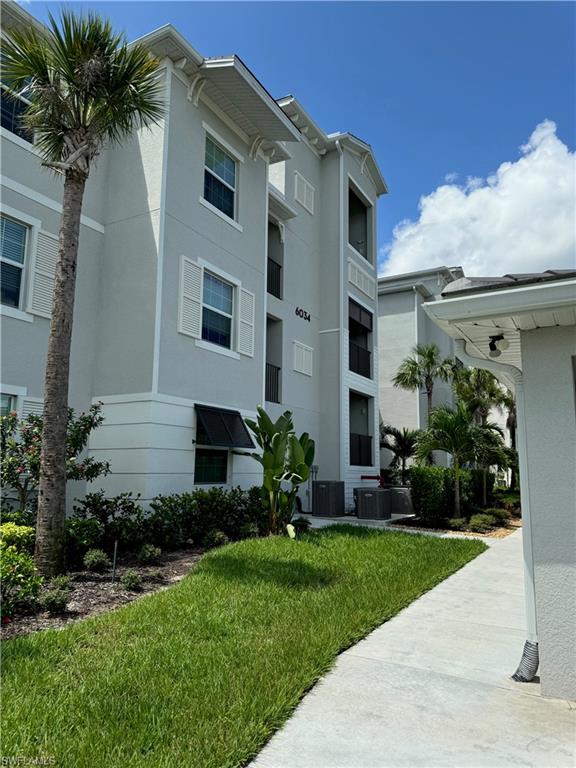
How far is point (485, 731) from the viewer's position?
3.61 m

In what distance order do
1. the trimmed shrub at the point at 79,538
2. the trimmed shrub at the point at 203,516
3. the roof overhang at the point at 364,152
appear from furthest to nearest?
the roof overhang at the point at 364,152
the trimmed shrub at the point at 203,516
the trimmed shrub at the point at 79,538

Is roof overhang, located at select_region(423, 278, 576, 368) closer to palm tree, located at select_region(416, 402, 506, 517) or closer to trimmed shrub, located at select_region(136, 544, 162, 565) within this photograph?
trimmed shrub, located at select_region(136, 544, 162, 565)

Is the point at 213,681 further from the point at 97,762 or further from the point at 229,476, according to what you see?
the point at 229,476

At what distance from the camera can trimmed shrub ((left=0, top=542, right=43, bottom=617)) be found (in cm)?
575

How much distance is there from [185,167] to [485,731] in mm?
11725

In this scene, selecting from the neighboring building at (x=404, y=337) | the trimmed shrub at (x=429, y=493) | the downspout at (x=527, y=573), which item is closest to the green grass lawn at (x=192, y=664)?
the downspout at (x=527, y=573)

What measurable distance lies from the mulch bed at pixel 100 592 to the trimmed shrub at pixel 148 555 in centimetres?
11

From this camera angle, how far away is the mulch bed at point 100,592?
5.60 meters

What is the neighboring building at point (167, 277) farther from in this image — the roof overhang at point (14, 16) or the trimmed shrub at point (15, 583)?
the trimmed shrub at point (15, 583)

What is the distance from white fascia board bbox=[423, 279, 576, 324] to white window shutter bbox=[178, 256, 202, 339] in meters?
7.91

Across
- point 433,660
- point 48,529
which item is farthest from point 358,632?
point 48,529

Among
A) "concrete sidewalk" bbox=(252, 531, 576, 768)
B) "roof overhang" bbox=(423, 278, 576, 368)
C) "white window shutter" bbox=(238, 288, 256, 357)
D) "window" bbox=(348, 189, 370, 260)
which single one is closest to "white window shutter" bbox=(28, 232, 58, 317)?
"white window shutter" bbox=(238, 288, 256, 357)

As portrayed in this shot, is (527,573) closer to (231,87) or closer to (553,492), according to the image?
(553,492)

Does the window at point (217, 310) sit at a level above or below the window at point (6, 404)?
above
